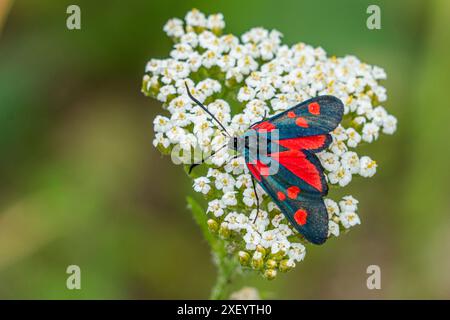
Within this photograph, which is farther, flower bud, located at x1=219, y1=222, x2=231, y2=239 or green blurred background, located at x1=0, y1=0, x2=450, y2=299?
green blurred background, located at x1=0, y1=0, x2=450, y2=299

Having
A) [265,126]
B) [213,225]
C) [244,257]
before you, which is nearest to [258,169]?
[265,126]

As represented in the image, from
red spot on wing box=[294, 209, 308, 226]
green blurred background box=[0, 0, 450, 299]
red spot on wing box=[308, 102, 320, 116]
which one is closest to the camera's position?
red spot on wing box=[294, 209, 308, 226]

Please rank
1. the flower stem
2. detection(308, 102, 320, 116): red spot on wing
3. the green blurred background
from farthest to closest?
the green blurred background
the flower stem
detection(308, 102, 320, 116): red spot on wing

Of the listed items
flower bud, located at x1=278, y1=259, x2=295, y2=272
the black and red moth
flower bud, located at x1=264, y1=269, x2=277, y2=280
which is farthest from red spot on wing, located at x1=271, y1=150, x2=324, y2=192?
flower bud, located at x1=264, y1=269, x2=277, y2=280

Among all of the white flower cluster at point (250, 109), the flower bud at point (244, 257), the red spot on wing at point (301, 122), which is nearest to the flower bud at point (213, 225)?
the white flower cluster at point (250, 109)

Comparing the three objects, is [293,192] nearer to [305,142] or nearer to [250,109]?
[305,142]

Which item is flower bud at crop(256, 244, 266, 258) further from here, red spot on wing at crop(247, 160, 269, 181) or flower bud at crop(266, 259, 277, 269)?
red spot on wing at crop(247, 160, 269, 181)

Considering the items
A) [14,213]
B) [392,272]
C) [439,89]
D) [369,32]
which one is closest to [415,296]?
[392,272]
